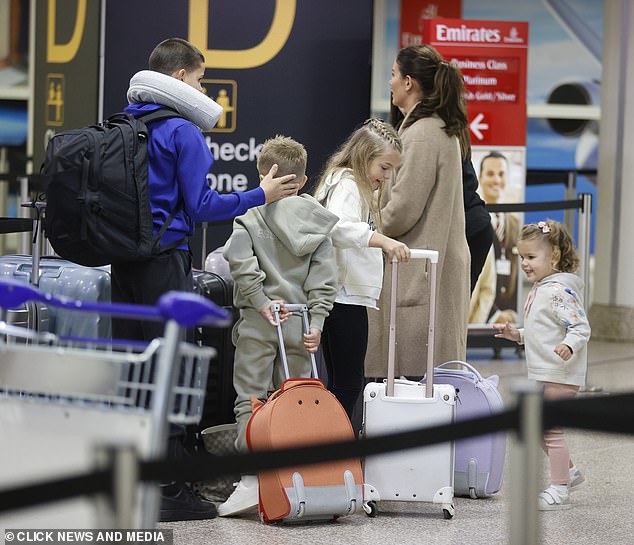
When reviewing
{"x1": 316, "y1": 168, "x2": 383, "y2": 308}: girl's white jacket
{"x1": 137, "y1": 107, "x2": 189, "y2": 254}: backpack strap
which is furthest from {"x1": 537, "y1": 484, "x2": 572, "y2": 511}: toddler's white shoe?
{"x1": 137, "y1": 107, "x2": 189, "y2": 254}: backpack strap

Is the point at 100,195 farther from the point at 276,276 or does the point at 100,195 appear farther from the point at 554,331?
the point at 554,331

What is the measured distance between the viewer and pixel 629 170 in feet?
33.0

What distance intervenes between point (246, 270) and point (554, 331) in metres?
1.25

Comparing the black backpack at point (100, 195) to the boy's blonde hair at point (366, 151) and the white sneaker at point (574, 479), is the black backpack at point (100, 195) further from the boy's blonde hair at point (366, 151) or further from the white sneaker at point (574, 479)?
the white sneaker at point (574, 479)

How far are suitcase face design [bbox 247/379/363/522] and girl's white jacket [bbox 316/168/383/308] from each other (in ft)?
1.70

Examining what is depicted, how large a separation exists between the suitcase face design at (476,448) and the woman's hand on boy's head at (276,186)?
97 centimetres

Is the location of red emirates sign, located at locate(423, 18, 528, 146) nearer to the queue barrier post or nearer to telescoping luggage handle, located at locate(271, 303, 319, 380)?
telescoping luggage handle, located at locate(271, 303, 319, 380)

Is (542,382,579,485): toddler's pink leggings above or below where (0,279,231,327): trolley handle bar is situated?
below

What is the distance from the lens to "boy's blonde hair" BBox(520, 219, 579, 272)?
468cm

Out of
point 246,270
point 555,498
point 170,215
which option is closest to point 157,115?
point 170,215

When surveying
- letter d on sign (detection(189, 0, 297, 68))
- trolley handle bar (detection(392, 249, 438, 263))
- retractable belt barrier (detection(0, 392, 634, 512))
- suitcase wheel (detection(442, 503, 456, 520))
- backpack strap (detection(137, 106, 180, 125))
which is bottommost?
suitcase wheel (detection(442, 503, 456, 520))

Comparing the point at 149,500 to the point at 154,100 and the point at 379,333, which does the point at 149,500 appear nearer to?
the point at 154,100

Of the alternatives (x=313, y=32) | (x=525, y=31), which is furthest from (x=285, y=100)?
(x=525, y=31)

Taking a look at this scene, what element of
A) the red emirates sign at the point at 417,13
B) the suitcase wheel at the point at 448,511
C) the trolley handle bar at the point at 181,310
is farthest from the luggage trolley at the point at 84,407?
the red emirates sign at the point at 417,13
